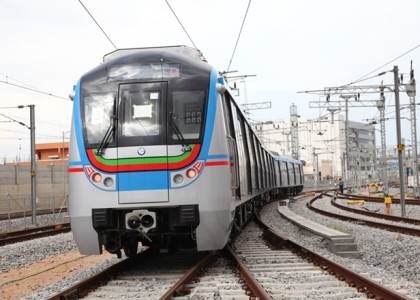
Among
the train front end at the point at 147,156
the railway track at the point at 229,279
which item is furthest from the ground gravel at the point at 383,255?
the train front end at the point at 147,156

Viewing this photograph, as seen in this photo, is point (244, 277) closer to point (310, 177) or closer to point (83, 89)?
point (83, 89)

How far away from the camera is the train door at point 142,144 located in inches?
317

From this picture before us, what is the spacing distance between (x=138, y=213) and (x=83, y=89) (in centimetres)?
211

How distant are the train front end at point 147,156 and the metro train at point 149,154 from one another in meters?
0.01

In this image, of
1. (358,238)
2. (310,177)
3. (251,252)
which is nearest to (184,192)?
(251,252)

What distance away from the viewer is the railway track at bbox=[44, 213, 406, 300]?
6.81m

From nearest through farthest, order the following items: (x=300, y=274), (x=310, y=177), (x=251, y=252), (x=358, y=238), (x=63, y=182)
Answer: (x=300, y=274), (x=251, y=252), (x=358, y=238), (x=63, y=182), (x=310, y=177)

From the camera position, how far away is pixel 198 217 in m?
8.06

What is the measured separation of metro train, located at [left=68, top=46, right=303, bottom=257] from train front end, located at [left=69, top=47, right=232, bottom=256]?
0.05ft

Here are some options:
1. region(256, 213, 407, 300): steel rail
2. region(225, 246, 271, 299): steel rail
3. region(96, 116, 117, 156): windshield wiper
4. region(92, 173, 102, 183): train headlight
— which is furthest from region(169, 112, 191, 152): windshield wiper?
region(256, 213, 407, 300): steel rail

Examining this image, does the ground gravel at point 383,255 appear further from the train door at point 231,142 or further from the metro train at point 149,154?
the metro train at point 149,154

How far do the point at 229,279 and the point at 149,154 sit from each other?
2095 millimetres

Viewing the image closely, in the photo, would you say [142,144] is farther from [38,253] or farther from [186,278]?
[38,253]

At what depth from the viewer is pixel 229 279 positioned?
311 inches
